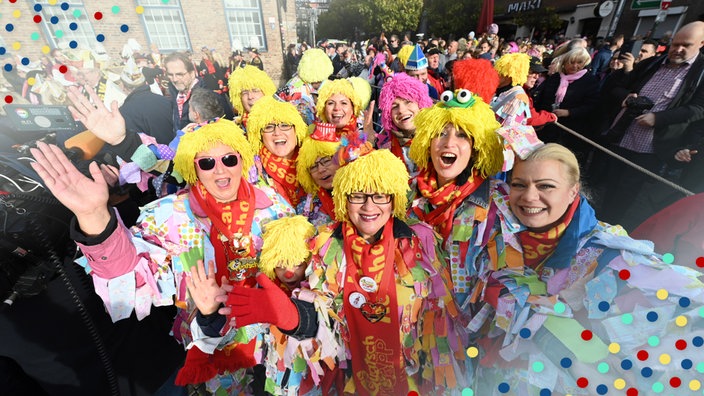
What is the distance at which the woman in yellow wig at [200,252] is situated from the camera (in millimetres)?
1570

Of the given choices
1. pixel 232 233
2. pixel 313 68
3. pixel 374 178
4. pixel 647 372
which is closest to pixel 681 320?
pixel 647 372

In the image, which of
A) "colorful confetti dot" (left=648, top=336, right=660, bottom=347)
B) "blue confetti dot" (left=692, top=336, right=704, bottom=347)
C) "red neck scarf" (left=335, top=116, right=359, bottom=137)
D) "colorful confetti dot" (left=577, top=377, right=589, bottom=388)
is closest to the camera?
"blue confetti dot" (left=692, top=336, right=704, bottom=347)

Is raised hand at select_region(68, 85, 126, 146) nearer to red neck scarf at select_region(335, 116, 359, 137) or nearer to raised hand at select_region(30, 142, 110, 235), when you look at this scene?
raised hand at select_region(30, 142, 110, 235)

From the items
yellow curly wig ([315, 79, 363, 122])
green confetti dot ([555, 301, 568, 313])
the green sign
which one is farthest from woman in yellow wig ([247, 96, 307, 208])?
the green sign

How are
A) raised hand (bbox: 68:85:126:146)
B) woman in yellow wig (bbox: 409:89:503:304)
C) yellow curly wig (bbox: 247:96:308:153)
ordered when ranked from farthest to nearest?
yellow curly wig (bbox: 247:96:308:153) → raised hand (bbox: 68:85:126:146) → woman in yellow wig (bbox: 409:89:503:304)

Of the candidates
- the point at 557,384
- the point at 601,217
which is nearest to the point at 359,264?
the point at 557,384

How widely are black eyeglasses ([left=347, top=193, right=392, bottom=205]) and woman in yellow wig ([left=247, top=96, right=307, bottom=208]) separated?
0.98 metres

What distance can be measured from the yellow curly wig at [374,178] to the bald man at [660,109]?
2.97 metres

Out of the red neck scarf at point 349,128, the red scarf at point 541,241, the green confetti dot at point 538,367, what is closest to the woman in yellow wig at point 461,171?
the red scarf at point 541,241

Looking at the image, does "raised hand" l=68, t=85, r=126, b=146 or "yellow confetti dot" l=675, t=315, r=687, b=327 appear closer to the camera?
"yellow confetti dot" l=675, t=315, r=687, b=327

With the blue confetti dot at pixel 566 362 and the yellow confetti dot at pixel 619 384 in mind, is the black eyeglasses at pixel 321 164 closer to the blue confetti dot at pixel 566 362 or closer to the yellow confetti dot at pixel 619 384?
the blue confetti dot at pixel 566 362

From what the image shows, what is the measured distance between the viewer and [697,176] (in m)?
2.93

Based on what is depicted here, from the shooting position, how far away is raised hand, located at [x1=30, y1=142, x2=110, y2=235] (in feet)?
4.53

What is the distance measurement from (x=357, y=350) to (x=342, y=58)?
479 inches
